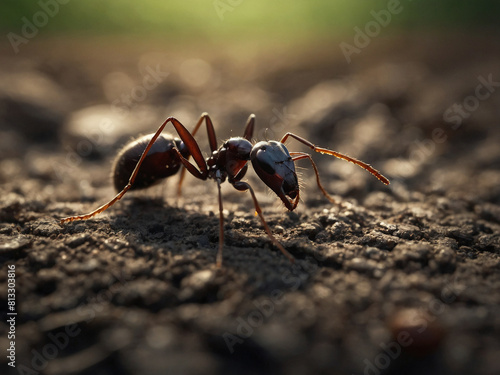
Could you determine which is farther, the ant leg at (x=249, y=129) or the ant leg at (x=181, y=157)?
the ant leg at (x=249, y=129)

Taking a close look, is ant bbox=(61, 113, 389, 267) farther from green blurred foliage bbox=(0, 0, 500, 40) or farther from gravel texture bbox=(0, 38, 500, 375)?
green blurred foliage bbox=(0, 0, 500, 40)

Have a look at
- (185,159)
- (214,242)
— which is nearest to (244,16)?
(185,159)

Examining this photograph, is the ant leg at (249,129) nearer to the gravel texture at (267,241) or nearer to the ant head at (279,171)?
the gravel texture at (267,241)

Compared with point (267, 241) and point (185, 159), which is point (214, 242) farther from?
point (185, 159)

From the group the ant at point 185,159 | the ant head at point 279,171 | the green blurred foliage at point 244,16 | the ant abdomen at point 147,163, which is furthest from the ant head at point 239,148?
the green blurred foliage at point 244,16

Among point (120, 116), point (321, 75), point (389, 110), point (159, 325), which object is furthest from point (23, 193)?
point (321, 75)

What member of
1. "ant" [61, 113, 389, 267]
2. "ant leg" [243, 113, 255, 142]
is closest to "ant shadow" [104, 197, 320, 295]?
"ant" [61, 113, 389, 267]
